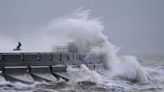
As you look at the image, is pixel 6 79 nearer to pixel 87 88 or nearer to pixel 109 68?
pixel 87 88

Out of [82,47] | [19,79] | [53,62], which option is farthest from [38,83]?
[82,47]

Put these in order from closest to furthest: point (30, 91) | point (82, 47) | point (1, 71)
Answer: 1. point (30, 91)
2. point (1, 71)
3. point (82, 47)

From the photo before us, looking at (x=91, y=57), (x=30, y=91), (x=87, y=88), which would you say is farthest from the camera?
(x=91, y=57)

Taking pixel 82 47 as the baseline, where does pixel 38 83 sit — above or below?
below

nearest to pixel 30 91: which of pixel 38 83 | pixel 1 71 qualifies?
pixel 38 83

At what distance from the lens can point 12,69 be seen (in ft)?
75.8

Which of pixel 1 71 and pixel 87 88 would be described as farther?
pixel 1 71

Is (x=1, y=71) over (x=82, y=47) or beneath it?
beneath

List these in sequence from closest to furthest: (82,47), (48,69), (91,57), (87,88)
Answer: (87,88)
(48,69)
(91,57)
(82,47)

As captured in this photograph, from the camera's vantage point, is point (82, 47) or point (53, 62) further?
point (82, 47)

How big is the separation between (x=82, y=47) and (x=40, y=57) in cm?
848

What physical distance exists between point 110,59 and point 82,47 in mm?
3084

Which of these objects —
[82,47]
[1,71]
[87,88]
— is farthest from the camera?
[82,47]

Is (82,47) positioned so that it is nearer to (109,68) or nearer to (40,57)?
(109,68)
